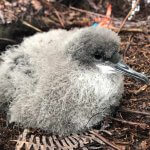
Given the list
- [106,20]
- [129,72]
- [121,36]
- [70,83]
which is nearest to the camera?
[70,83]

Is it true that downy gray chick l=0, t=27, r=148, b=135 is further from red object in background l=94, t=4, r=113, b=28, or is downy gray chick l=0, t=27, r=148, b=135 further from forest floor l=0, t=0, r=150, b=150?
red object in background l=94, t=4, r=113, b=28

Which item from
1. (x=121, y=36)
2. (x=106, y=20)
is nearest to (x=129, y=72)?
(x=121, y=36)

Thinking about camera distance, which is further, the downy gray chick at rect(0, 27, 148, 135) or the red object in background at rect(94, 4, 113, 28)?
the red object in background at rect(94, 4, 113, 28)

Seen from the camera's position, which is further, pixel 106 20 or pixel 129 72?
pixel 106 20

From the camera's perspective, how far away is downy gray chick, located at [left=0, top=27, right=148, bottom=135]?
360 cm

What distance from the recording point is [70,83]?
3.60m

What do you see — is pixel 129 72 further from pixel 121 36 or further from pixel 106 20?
pixel 106 20

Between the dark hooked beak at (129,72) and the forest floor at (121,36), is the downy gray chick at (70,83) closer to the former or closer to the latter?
the dark hooked beak at (129,72)

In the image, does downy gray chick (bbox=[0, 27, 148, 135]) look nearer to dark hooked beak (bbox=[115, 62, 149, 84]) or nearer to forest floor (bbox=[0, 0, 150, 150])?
dark hooked beak (bbox=[115, 62, 149, 84])

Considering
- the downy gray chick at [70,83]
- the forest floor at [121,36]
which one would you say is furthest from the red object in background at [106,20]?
the downy gray chick at [70,83]

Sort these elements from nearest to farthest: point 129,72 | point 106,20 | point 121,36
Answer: point 129,72 < point 121,36 < point 106,20

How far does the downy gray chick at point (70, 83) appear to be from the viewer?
3.60 meters

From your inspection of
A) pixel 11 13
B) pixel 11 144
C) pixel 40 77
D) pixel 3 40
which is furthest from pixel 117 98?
pixel 11 13

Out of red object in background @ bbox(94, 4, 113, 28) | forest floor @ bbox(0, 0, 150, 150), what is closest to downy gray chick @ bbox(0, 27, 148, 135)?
forest floor @ bbox(0, 0, 150, 150)
